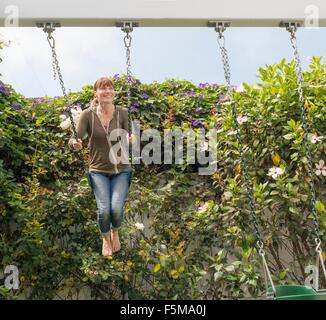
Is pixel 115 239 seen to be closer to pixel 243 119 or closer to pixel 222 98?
pixel 243 119

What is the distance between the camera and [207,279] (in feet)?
15.3

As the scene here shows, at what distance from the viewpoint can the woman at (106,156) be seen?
3.76 meters

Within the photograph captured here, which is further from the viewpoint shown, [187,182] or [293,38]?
[187,182]

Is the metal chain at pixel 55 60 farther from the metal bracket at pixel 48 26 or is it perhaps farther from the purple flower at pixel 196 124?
the purple flower at pixel 196 124

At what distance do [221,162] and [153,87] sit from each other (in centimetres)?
106

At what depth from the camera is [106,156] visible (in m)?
3.82

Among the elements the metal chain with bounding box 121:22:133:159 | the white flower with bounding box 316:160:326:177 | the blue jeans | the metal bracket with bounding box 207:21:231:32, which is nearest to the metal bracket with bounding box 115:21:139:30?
the metal chain with bounding box 121:22:133:159

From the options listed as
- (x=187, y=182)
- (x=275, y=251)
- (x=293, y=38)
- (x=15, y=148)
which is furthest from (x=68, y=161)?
(x=293, y=38)

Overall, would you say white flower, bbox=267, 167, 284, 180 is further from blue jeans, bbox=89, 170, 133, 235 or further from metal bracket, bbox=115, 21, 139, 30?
metal bracket, bbox=115, 21, 139, 30

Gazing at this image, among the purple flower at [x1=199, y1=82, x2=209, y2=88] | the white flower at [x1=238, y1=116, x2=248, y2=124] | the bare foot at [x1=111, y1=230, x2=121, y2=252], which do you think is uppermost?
the purple flower at [x1=199, y1=82, x2=209, y2=88]

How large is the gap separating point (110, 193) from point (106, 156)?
0.24 m

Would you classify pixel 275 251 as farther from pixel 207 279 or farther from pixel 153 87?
pixel 153 87

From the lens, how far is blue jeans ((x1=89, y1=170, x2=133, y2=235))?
148 inches

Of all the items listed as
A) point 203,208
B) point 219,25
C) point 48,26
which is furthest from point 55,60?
point 203,208
